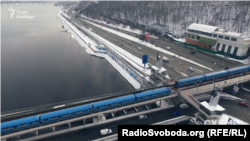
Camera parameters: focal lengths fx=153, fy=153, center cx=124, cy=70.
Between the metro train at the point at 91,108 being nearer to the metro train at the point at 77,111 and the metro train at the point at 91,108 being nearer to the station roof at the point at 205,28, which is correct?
the metro train at the point at 77,111

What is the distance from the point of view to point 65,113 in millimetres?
25281

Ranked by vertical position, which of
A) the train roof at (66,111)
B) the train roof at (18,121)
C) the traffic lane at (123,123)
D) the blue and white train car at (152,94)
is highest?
the blue and white train car at (152,94)

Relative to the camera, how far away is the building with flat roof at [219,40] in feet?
167

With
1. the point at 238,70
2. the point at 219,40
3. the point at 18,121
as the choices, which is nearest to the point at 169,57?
the point at 219,40

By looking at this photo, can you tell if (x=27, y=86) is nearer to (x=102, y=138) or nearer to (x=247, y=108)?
(x=102, y=138)

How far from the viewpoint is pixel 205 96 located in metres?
34.8

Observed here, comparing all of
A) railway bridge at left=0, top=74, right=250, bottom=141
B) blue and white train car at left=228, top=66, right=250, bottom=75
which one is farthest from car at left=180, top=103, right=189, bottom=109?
blue and white train car at left=228, top=66, right=250, bottom=75

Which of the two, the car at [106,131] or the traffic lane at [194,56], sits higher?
the traffic lane at [194,56]

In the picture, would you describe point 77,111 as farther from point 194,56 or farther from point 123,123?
point 194,56

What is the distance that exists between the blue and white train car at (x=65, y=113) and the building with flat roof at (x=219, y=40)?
5225 cm

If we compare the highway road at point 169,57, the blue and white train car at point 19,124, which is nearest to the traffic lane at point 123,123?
the blue and white train car at point 19,124

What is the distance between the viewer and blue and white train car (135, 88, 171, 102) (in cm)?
2936

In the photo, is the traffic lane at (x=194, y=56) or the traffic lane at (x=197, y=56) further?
the traffic lane at (x=194, y=56)

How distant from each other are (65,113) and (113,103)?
821cm
